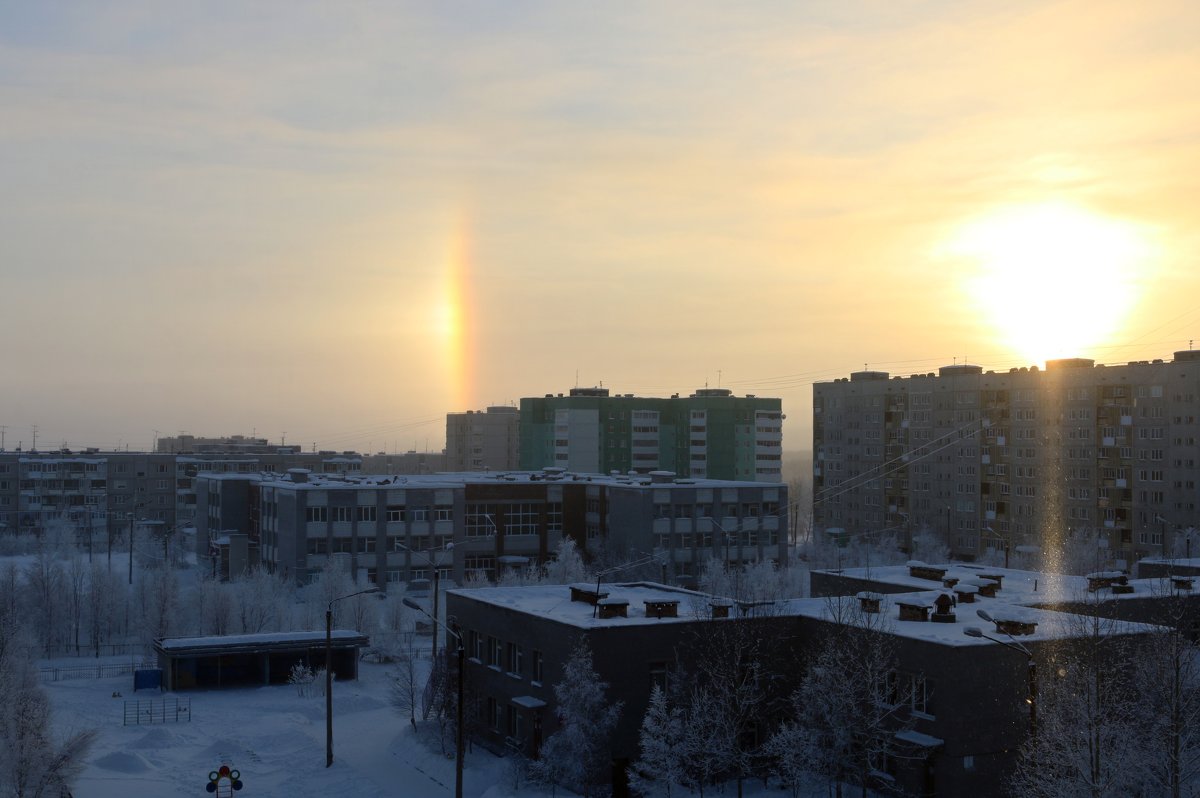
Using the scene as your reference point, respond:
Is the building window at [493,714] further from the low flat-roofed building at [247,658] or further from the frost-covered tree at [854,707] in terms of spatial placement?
the low flat-roofed building at [247,658]

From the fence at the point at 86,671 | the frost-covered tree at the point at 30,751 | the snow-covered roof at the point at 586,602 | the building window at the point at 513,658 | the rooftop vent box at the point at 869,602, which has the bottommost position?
the fence at the point at 86,671

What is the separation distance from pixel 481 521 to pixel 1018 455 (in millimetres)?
51416

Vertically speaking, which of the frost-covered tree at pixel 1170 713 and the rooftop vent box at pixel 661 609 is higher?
the rooftop vent box at pixel 661 609

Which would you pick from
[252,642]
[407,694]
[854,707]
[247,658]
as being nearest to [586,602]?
[407,694]

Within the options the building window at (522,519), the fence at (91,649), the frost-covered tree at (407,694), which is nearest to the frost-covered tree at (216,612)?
the fence at (91,649)

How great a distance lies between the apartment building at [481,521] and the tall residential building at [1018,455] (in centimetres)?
2907

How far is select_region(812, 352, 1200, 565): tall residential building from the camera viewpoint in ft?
323

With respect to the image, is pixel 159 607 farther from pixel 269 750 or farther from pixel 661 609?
pixel 661 609

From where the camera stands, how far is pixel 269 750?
46.3m

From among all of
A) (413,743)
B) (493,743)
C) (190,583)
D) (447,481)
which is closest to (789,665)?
(493,743)

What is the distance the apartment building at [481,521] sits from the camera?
8375cm

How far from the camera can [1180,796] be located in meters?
29.7

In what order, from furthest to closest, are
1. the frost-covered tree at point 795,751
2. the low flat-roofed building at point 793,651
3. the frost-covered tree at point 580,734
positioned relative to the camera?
the frost-covered tree at point 580,734 < the frost-covered tree at point 795,751 < the low flat-roofed building at point 793,651

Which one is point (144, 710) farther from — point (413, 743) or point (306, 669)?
point (413, 743)
